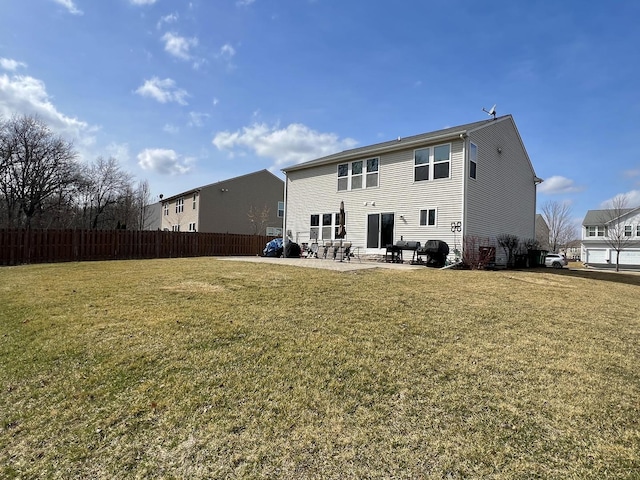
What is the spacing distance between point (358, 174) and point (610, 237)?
1285 inches

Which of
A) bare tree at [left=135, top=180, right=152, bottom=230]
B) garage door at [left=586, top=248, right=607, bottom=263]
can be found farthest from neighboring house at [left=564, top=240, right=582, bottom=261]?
bare tree at [left=135, top=180, right=152, bottom=230]

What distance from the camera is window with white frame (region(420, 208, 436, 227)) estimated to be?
46.7 feet

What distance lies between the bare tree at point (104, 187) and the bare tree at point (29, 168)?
4334 millimetres

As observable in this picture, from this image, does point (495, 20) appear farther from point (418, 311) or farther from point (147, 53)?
point (147, 53)

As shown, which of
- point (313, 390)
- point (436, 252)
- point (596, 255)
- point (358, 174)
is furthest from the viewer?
point (596, 255)

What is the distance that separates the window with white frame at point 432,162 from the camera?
45.9 feet

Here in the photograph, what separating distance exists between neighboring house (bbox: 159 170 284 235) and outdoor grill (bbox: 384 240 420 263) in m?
18.3

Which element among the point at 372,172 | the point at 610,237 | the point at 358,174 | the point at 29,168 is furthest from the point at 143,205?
the point at 610,237

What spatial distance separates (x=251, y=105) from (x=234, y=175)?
1787 cm

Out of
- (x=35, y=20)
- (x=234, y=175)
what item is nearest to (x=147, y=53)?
(x=35, y=20)

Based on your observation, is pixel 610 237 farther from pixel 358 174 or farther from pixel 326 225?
pixel 326 225

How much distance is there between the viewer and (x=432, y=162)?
14438mm

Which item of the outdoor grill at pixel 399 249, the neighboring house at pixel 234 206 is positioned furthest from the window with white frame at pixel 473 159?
the neighboring house at pixel 234 206

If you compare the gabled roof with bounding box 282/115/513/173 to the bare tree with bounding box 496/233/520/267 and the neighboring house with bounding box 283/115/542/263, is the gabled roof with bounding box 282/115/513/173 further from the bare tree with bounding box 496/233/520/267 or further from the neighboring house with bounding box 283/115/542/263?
the bare tree with bounding box 496/233/520/267
